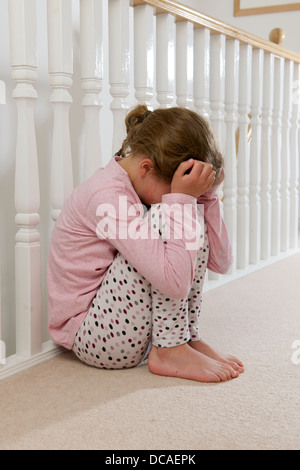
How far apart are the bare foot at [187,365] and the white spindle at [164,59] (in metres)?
0.77

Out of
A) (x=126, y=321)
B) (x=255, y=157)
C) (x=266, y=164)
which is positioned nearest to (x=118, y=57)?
(x=126, y=321)

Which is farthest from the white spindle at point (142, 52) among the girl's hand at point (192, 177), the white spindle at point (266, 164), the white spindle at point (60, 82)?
the white spindle at point (266, 164)

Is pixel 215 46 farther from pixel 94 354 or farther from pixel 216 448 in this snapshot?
pixel 216 448

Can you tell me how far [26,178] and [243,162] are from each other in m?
1.11

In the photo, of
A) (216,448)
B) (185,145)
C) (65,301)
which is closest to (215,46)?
(185,145)

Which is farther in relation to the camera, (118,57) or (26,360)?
(118,57)

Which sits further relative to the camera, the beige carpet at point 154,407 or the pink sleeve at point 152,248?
the pink sleeve at point 152,248

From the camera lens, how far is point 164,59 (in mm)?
1637

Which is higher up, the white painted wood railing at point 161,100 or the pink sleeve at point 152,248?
the white painted wood railing at point 161,100

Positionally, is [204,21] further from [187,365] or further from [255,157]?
[187,365]

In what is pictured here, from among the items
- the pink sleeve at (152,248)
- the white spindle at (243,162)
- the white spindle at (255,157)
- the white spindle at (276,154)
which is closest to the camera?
the pink sleeve at (152,248)

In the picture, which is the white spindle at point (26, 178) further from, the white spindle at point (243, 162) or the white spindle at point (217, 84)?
the white spindle at point (243, 162)

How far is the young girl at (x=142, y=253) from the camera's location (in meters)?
1.06
